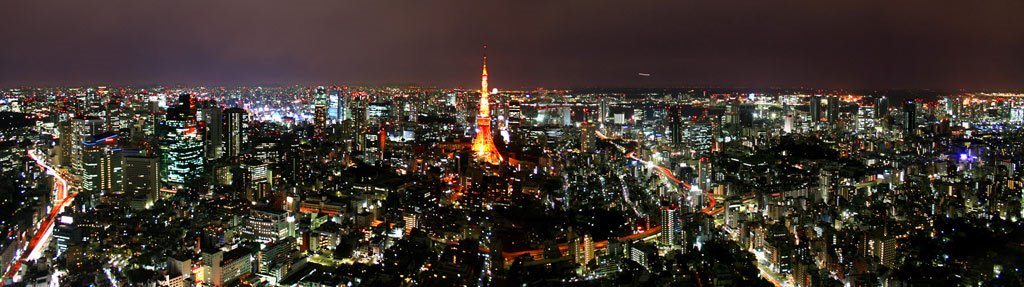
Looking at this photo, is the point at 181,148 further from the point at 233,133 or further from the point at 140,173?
the point at 233,133

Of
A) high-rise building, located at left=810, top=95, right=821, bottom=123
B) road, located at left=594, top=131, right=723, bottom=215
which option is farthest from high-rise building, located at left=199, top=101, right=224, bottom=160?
high-rise building, located at left=810, top=95, right=821, bottom=123

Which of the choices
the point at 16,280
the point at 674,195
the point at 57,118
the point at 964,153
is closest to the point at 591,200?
the point at 674,195

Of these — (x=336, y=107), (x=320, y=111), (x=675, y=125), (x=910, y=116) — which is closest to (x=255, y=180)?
(x=320, y=111)

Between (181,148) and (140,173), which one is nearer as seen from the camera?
(140,173)

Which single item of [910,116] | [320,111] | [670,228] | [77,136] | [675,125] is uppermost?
[320,111]

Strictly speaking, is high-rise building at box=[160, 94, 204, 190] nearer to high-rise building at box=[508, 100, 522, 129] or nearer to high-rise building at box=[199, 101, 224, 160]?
high-rise building at box=[199, 101, 224, 160]

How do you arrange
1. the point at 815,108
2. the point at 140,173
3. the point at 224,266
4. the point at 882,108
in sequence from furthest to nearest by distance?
the point at 815,108 < the point at 882,108 < the point at 140,173 < the point at 224,266

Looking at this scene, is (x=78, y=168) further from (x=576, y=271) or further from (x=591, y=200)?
(x=576, y=271)
